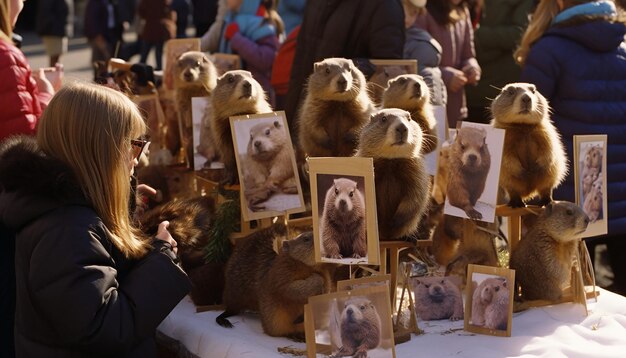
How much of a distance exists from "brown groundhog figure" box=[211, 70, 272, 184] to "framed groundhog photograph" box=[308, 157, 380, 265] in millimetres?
860

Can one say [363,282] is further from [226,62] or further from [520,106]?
[226,62]

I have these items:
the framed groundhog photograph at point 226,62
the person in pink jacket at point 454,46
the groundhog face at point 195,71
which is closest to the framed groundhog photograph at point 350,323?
the groundhog face at point 195,71

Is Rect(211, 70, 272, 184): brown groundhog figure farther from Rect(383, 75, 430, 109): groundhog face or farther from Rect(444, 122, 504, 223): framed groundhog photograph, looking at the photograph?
Rect(444, 122, 504, 223): framed groundhog photograph

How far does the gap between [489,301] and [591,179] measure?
26.7 inches

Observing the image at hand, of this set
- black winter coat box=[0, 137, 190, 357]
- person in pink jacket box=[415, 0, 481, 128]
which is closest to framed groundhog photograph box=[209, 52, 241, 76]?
person in pink jacket box=[415, 0, 481, 128]

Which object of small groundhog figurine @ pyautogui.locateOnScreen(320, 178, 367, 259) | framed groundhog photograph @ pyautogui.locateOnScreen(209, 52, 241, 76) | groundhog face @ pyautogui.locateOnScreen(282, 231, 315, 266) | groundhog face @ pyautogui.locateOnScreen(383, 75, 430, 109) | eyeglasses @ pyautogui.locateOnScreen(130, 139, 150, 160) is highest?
framed groundhog photograph @ pyautogui.locateOnScreen(209, 52, 241, 76)

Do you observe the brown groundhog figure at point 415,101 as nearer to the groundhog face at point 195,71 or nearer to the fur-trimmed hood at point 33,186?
the groundhog face at point 195,71

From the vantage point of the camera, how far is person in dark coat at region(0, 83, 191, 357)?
206 centimetres

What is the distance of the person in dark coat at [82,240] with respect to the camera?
2.06 m

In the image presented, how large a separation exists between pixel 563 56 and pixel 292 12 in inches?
110

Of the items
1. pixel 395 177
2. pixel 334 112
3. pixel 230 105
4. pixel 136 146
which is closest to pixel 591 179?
pixel 395 177

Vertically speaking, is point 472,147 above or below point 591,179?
above

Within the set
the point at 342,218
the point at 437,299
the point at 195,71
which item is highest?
the point at 195,71

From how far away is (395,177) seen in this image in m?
2.78
